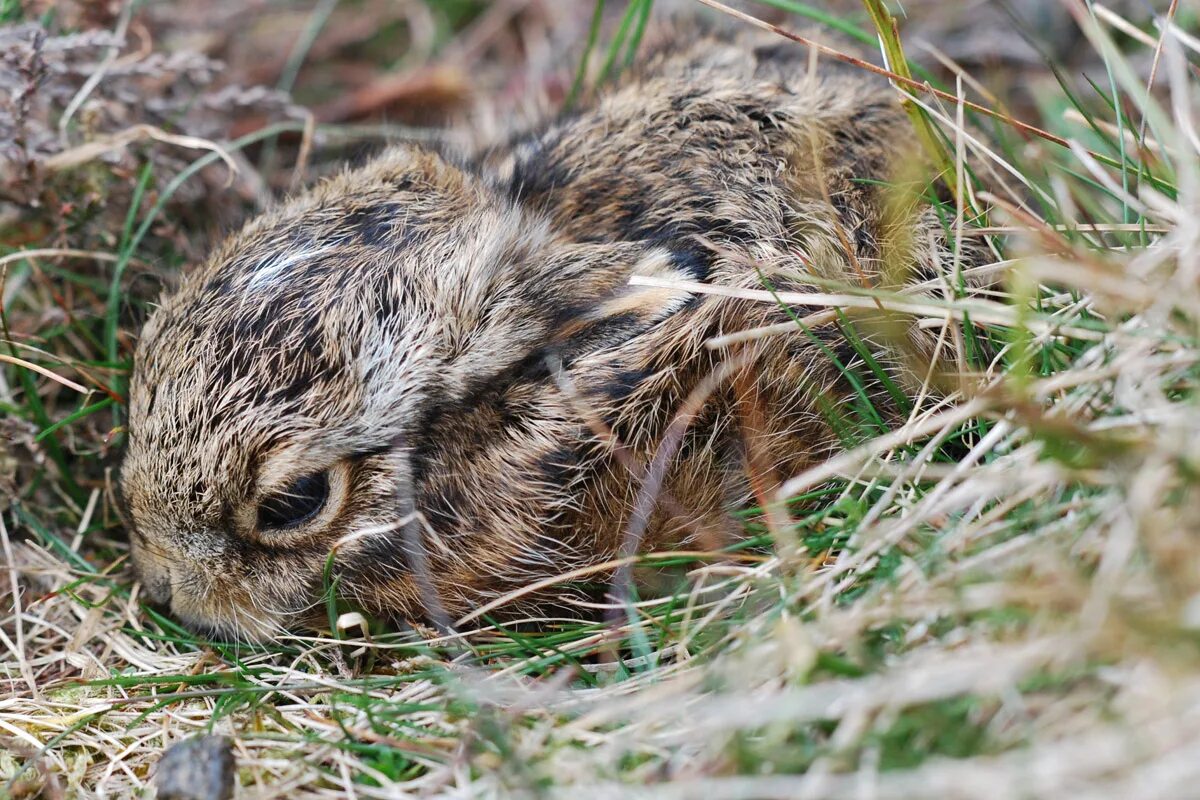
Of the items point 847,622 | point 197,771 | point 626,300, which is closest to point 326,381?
point 626,300

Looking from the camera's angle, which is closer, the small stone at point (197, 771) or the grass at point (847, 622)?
the grass at point (847, 622)

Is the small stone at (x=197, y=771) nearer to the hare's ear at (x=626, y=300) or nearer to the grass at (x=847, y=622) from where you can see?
the grass at (x=847, y=622)

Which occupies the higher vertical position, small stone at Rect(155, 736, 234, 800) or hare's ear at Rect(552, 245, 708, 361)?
hare's ear at Rect(552, 245, 708, 361)

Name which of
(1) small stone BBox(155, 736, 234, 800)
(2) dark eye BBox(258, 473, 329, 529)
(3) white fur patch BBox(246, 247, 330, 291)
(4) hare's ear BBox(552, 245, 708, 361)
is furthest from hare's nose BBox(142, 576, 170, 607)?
(4) hare's ear BBox(552, 245, 708, 361)

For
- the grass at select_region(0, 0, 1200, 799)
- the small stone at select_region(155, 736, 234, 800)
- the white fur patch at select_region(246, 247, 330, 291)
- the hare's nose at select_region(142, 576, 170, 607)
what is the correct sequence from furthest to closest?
1. the hare's nose at select_region(142, 576, 170, 607)
2. the white fur patch at select_region(246, 247, 330, 291)
3. the small stone at select_region(155, 736, 234, 800)
4. the grass at select_region(0, 0, 1200, 799)

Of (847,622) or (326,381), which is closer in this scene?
(847,622)

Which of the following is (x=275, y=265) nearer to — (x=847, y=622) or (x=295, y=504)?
(x=295, y=504)

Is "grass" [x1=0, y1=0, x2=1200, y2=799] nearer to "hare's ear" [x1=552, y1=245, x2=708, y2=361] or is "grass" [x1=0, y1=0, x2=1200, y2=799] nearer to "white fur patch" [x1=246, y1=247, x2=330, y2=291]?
"hare's ear" [x1=552, y1=245, x2=708, y2=361]

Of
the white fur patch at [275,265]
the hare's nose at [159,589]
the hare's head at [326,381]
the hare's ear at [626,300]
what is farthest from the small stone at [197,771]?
the hare's ear at [626,300]
